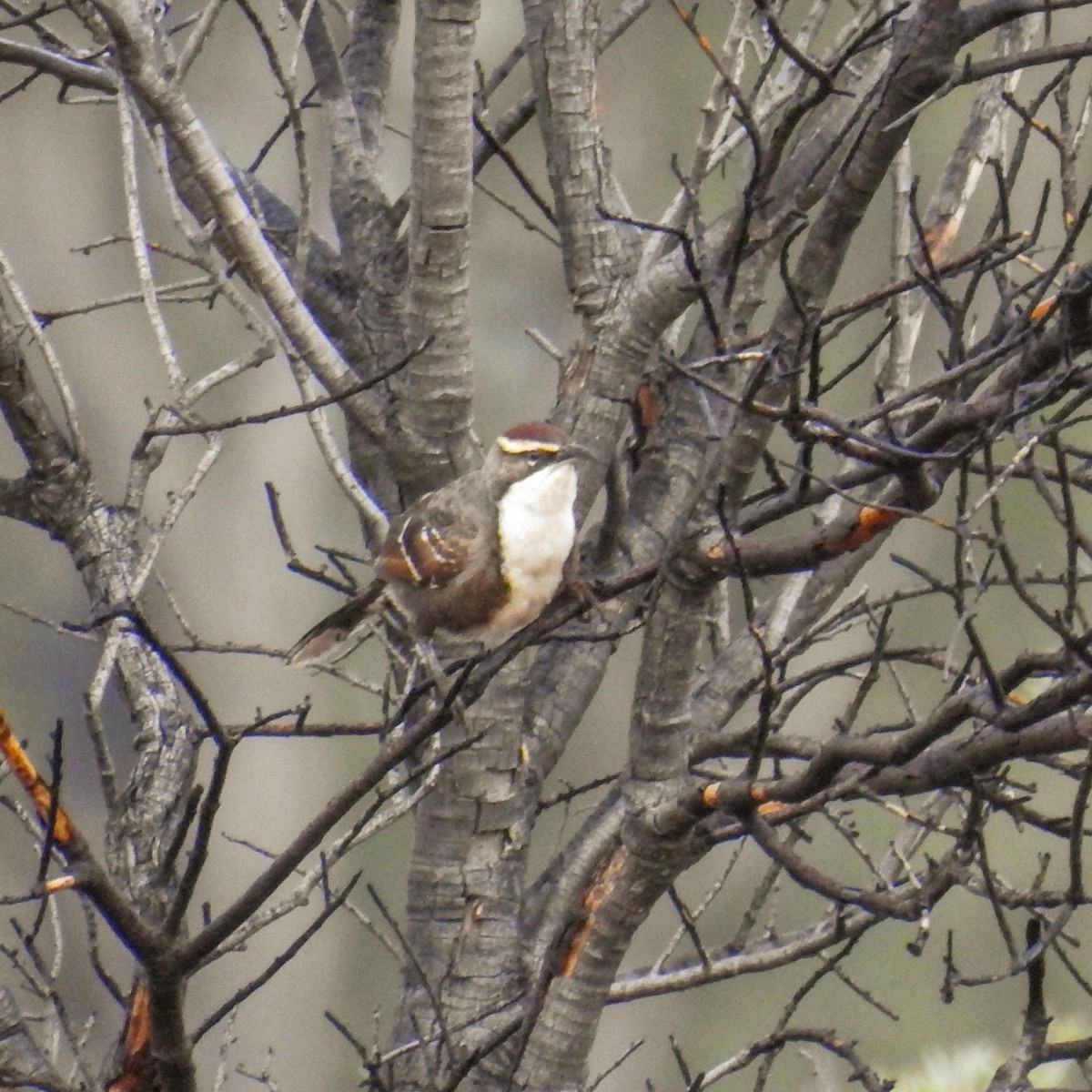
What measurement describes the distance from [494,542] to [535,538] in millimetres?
96

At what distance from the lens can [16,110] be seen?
6371 millimetres

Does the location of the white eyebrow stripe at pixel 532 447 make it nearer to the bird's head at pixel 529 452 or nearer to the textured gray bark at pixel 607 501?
the bird's head at pixel 529 452

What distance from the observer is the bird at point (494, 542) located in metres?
2.44

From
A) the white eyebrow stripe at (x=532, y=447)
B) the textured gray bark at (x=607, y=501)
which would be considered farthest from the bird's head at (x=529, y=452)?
the textured gray bark at (x=607, y=501)

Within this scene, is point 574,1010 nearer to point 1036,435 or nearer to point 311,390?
point 311,390

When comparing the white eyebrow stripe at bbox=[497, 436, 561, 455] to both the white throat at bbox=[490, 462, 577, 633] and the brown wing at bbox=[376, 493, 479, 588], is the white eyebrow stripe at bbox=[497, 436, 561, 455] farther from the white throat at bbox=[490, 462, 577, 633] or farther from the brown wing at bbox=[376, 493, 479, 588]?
the brown wing at bbox=[376, 493, 479, 588]

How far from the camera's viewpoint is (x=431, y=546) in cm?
247

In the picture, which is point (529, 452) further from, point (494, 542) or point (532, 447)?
point (494, 542)

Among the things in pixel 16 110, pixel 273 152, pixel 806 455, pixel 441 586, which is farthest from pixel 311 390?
pixel 16 110

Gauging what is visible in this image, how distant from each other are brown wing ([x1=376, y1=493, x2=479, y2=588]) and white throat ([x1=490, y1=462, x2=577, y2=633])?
0.08 m

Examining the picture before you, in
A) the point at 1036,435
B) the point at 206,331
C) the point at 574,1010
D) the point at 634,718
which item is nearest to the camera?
the point at 1036,435

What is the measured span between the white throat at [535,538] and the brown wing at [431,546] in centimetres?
8

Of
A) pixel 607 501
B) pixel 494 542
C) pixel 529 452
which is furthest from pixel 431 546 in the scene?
pixel 607 501

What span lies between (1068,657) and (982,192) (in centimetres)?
540
